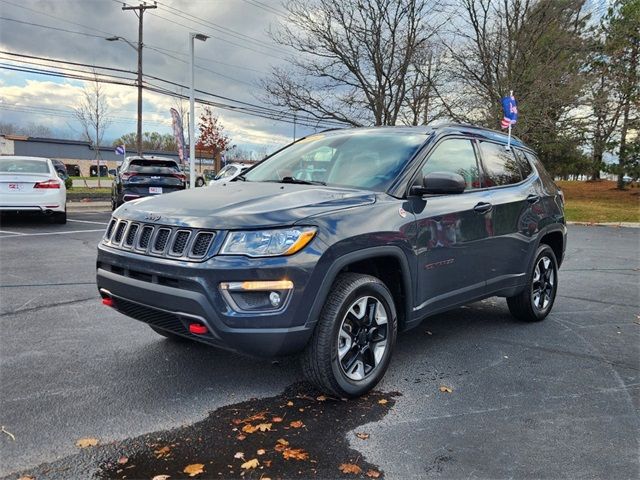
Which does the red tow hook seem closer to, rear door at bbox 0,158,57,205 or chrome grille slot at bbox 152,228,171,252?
chrome grille slot at bbox 152,228,171,252

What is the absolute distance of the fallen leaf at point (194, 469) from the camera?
256 centimetres

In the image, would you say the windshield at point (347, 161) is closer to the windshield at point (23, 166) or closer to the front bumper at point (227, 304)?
the front bumper at point (227, 304)

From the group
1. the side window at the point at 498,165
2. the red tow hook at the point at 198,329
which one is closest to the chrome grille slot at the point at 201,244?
the red tow hook at the point at 198,329

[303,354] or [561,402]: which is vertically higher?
[303,354]

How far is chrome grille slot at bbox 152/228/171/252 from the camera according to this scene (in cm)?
316

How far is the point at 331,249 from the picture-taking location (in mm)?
3121

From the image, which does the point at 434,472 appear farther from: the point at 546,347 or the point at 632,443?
the point at 546,347

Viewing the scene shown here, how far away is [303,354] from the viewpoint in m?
3.24

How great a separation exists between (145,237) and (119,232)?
37 cm

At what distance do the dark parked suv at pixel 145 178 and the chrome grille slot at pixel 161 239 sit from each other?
11375 millimetres

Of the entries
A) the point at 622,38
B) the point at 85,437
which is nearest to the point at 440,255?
the point at 85,437

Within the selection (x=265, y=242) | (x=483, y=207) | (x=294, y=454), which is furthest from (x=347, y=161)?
(x=294, y=454)

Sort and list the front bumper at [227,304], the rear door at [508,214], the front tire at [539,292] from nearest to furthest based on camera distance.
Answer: the front bumper at [227,304] < the rear door at [508,214] < the front tire at [539,292]

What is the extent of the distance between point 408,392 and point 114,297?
2.04 meters
